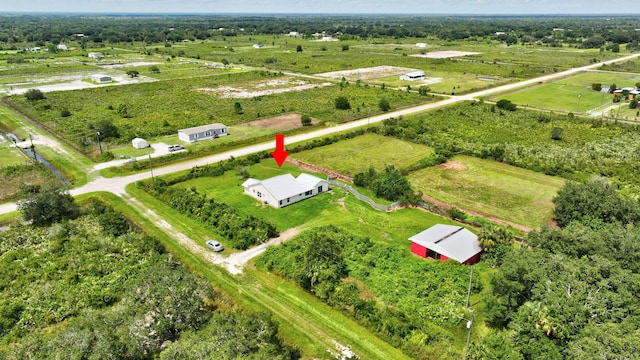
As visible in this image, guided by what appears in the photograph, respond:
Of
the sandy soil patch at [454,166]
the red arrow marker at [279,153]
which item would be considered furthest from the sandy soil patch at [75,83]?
the sandy soil patch at [454,166]

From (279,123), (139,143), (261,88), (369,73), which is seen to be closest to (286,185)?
(139,143)

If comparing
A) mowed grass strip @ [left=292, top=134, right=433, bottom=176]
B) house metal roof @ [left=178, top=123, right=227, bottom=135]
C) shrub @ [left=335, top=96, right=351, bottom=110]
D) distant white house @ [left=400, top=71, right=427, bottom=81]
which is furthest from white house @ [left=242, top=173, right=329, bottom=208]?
distant white house @ [left=400, top=71, right=427, bottom=81]

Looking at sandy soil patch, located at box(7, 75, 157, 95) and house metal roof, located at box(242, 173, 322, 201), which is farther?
sandy soil patch, located at box(7, 75, 157, 95)

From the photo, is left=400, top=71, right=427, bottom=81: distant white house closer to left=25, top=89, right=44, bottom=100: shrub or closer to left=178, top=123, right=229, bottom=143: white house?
left=178, top=123, right=229, bottom=143: white house

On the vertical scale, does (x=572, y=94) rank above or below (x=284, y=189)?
above

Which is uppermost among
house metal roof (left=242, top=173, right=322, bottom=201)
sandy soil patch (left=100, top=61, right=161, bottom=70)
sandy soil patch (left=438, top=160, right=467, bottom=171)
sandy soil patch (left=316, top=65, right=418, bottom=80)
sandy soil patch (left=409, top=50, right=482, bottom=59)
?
sandy soil patch (left=409, top=50, right=482, bottom=59)

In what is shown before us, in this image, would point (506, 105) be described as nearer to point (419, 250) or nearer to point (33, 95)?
point (419, 250)

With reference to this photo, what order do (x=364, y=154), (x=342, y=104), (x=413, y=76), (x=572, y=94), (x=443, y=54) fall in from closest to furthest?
(x=364, y=154) → (x=342, y=104) → (x=572, y=94) → (x=413, y=76) → (x=443, y=54)

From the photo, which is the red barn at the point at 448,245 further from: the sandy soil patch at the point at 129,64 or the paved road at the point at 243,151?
the sandy soil patch at the point at 129,64
